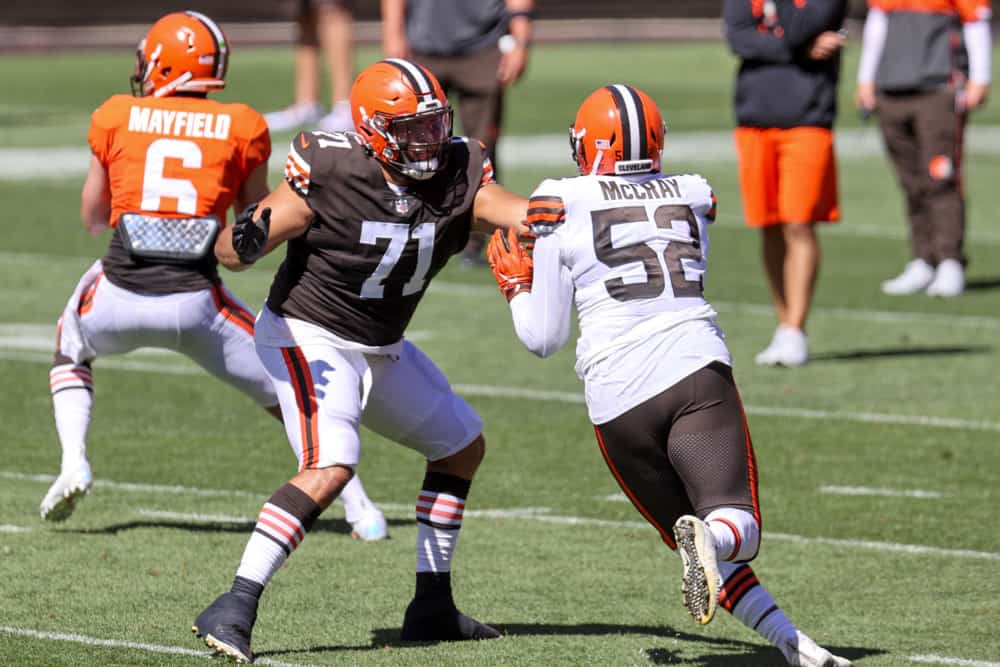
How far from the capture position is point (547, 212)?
5406mm

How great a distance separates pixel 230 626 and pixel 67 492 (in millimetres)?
1686

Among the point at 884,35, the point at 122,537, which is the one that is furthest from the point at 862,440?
the point at 884,35

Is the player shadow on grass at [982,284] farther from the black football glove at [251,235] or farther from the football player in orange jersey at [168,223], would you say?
the black football glove at [251,235]

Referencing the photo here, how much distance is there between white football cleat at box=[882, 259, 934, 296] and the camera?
43.3 feet

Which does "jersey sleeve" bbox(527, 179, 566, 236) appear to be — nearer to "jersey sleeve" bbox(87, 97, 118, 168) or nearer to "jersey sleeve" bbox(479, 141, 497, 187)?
"jersey sleeve" bbox(479, 141, 497, 187)

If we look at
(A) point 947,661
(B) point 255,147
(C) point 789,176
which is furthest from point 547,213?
(C) point 789,176

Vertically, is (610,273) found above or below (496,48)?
above

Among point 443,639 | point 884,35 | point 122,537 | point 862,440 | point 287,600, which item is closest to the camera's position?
point 443,639

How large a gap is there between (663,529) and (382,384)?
36.7 inches

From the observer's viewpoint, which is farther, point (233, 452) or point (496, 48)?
point (496, 48)

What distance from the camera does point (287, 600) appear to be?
6309 mm

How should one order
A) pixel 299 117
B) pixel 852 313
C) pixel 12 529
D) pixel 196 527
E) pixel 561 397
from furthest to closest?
pixel 299 117 → pixel 852 313 → pixel 561 397 → pixel 196 527 → pixel 12 529

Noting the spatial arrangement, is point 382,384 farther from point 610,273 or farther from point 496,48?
point 496,48

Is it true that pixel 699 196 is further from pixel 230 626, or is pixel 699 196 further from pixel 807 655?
pixel 230 626
